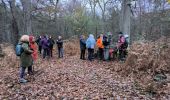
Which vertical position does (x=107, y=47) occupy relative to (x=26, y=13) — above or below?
below

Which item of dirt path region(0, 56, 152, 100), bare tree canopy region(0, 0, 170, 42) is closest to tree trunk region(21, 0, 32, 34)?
bare tree canopy region(0, 0, 170, 42)

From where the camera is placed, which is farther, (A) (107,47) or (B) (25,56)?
(A) (107,47)

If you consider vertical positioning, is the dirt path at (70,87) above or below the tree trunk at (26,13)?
below

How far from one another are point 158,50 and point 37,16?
25878mm

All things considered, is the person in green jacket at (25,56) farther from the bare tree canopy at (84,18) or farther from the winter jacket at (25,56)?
the bare tree canopy at (84,18)

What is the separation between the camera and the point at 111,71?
43.5 ft

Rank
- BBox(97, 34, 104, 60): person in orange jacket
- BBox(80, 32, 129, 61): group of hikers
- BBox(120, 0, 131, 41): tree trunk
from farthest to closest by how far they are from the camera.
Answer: BBox(120, 0, 131, 41): tree trunk
BBox(97, 34, 104, 60): person in orange jacket
BBox(80, 32, 129, 61): group of hikers

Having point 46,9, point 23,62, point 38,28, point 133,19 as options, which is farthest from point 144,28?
point 23,62

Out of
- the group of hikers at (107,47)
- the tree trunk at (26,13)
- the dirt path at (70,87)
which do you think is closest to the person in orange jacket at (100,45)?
the group of hikers at (107,47)

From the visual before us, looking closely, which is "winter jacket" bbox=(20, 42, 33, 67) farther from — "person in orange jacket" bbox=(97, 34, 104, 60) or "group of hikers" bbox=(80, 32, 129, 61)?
"person in orange jacket" bbox=(97, 34, 104, 60)

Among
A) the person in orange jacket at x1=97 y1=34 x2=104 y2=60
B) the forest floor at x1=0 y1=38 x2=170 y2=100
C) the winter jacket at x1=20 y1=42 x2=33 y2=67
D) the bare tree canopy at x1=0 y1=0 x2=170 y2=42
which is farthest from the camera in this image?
the bare tree canopy at x1=0 y1=0 x2=170 y2=42

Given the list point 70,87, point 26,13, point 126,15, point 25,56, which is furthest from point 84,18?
point 70,87

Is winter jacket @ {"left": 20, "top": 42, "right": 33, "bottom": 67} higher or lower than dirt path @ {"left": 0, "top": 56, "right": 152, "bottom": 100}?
higher

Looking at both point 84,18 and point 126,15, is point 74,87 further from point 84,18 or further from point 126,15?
point 84,18
